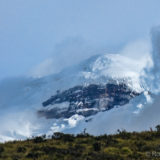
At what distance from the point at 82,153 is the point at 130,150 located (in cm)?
257

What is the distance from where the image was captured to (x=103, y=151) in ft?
126

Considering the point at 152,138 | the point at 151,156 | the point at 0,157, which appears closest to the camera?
the point at 151,156

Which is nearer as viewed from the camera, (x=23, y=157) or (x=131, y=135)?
(x=23, y=157)

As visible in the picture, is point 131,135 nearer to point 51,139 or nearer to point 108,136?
point 108,136

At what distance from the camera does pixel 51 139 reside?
44.8 metres

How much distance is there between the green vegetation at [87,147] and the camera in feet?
122

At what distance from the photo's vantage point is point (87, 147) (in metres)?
40.2

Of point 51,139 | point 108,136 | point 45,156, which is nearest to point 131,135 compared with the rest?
point 108,136

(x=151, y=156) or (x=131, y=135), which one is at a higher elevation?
(x=131, y=135)

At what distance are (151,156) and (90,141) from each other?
262 inches

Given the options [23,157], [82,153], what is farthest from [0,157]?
[82,153]

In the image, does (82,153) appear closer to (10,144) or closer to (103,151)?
(103,151)

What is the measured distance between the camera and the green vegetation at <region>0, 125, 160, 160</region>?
3722 cm

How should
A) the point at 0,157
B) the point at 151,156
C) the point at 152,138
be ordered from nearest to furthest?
the point at 151,156 → the point at 0,157 → the point at 152,138
